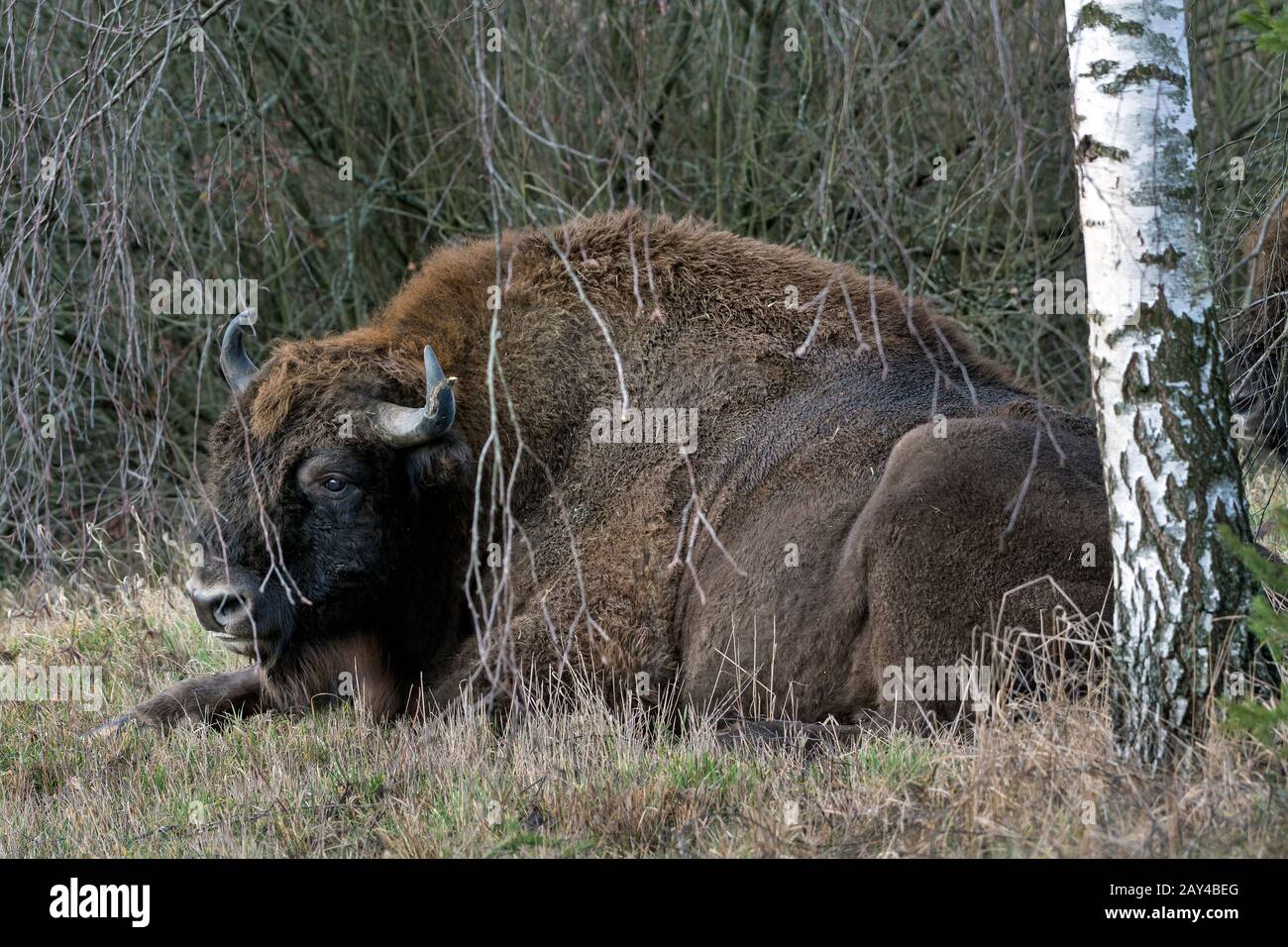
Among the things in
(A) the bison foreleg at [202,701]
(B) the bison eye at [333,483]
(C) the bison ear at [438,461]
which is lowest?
(A) the bison foreleg at [202,701]

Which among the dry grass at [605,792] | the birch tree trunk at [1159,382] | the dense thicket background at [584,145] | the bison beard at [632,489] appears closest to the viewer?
the dry grass at [605,792]

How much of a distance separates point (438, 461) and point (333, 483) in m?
0.42

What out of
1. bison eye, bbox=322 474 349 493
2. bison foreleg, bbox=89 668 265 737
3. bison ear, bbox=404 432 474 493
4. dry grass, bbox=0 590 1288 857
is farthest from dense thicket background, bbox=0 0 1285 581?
dry grass, bbox=0 590 1288 857

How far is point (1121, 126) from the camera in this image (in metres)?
3.93

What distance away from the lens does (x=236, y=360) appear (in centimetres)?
582

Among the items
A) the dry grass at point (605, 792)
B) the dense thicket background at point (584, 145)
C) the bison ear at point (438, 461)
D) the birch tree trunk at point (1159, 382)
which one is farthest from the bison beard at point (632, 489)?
the dense thicket background at point (584, 145)

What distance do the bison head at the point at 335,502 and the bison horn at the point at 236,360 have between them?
2 cm

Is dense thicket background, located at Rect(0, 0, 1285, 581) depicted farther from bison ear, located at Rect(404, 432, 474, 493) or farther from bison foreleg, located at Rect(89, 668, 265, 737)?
bison ear, located at Rect(404, 432, 474, 493)

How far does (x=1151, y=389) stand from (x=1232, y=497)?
384mm

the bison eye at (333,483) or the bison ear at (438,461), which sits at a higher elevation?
the bison ear at (438,461)

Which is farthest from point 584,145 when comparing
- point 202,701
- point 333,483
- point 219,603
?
point 219,603

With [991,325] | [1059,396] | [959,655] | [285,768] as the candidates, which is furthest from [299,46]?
[959,655]

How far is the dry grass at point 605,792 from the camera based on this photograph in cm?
362

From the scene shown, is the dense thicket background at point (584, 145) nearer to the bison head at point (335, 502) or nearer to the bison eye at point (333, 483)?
the bison head at point (335, 502)
